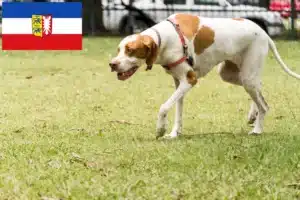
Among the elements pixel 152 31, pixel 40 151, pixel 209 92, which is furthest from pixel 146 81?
pixel 40 151

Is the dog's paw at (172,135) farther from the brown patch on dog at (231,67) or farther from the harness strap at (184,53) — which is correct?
the brown patch on dog at (231,67)

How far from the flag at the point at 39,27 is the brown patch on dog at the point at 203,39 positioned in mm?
11176

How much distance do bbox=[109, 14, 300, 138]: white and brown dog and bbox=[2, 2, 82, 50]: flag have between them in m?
10.9

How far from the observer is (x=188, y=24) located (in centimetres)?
767

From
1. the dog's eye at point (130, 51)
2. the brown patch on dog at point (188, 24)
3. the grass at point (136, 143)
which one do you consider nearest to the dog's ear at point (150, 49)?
the dog's eye at point (130, 51)

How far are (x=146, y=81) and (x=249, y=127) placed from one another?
16.8ft

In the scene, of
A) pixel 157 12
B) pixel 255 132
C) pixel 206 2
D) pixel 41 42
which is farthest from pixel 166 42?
pixel 157 12

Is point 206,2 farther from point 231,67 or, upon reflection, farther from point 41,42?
point 231,67

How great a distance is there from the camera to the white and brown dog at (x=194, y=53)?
738 cm

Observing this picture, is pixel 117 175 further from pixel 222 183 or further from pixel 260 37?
pixel 260 37

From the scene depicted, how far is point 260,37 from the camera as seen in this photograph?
26.4ft

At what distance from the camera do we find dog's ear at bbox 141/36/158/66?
287 inches

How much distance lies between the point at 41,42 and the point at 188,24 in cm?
1302

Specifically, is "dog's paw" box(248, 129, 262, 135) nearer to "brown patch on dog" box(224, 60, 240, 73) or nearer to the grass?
the grass
